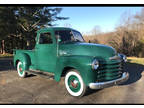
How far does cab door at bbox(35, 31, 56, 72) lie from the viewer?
166 inches

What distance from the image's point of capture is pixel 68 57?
350cm

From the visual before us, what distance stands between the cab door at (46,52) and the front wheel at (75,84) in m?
0.88

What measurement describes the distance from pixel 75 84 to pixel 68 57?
79 centimetres

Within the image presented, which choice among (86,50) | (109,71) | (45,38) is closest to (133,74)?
(109,71)

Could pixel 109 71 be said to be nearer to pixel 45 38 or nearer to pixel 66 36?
pixel 66 36

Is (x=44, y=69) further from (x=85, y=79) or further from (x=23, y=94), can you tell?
(x=85, y=79)

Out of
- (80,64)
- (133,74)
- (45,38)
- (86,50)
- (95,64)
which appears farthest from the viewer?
(133,74)

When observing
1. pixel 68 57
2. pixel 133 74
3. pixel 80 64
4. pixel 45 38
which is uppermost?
pixel 45 38

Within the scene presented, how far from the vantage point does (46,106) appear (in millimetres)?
2912

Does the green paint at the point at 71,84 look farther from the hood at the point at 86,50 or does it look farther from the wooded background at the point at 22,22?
the wooded background at the point at 22,22

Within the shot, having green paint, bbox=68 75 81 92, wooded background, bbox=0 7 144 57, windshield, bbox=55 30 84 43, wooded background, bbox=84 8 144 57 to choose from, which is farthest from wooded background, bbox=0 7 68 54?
green paint, bbox=68 75 81 92

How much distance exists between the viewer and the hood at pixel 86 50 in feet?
11.7

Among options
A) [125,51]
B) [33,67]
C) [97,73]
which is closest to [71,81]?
[97,73]

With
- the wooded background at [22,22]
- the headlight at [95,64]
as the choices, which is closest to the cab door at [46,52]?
the headlight at [95,64]
